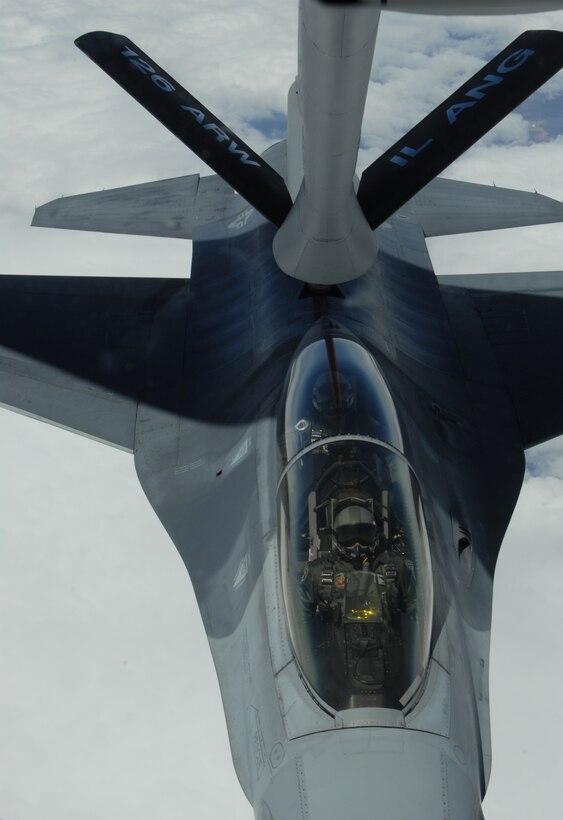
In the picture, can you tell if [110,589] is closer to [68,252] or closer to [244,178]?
[244,178]

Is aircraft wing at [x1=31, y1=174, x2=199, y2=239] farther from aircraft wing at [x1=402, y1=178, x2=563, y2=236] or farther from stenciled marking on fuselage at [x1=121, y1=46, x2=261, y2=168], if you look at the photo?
stenciled marking on fuselage at [x1=121, y1=46, x2=261, y2=168]

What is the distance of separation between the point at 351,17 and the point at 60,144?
28740 mm

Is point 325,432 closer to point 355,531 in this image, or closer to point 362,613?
point 355,531

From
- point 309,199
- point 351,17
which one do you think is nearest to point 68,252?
point 309,199

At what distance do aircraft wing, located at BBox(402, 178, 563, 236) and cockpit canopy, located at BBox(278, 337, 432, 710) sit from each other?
714 centimetres

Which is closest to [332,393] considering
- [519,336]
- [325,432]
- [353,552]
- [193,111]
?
[325,432]

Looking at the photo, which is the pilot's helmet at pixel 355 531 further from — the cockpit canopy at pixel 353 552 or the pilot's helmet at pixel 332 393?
the pilot's helmet at pixel 332 393

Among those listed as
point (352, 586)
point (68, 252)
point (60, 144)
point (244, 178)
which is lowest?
A: point (352, 586)

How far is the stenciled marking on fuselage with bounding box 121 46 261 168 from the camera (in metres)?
7.91

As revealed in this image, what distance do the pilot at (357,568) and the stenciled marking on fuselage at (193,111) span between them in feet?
13.0

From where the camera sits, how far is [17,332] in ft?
31.7

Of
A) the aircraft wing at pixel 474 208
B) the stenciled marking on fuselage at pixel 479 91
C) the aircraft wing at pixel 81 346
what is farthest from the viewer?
the aircraft wing at pixel 474 208

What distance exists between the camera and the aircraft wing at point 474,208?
40.5 ft

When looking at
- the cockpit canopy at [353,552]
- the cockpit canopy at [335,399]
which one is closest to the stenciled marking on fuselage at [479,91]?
the cockpit canopy at [335,399]
